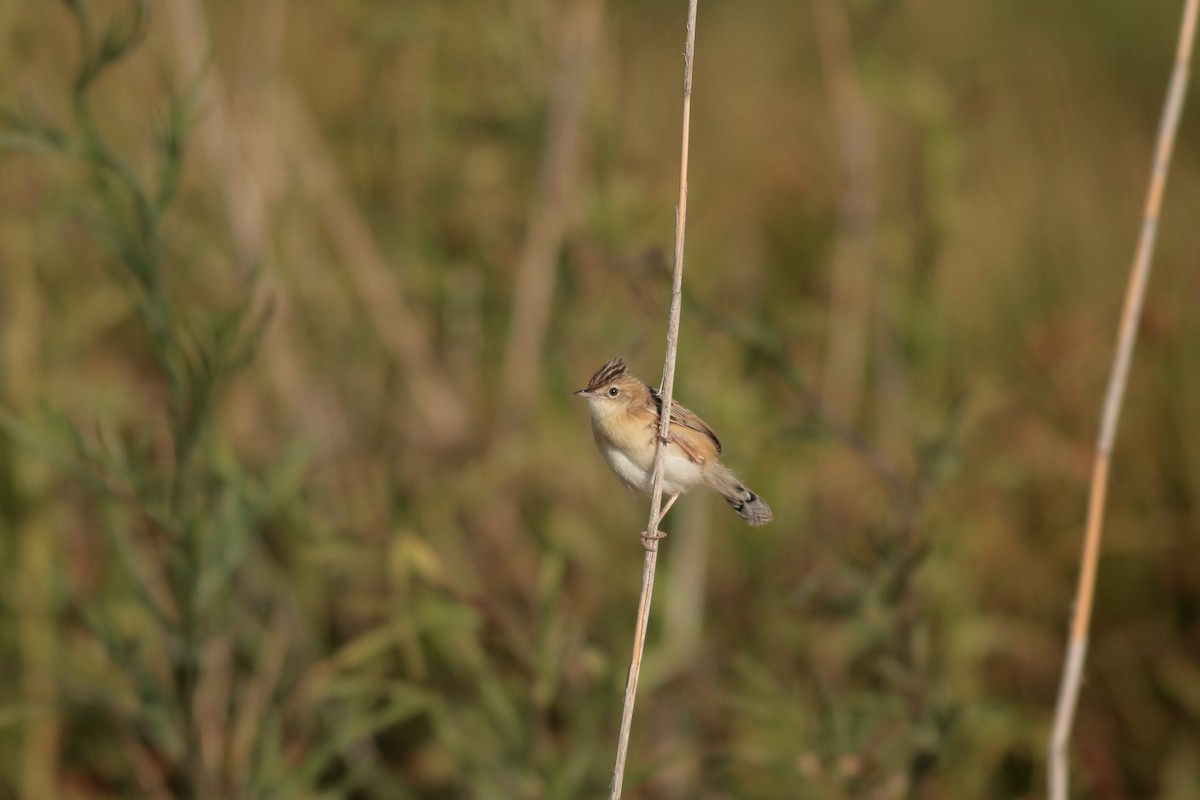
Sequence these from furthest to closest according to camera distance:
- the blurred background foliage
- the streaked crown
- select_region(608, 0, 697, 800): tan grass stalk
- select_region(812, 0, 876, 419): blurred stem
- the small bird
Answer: select_region(812, 0, 876, 419): blurred stem
the blurred background foliage
the streaked crown
the small bird
select_region(608, 0, 697, 800): tan grass stalk

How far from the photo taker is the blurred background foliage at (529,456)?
3.23 metres

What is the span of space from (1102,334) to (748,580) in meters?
1.98

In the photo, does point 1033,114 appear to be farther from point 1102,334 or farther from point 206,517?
point 206,517

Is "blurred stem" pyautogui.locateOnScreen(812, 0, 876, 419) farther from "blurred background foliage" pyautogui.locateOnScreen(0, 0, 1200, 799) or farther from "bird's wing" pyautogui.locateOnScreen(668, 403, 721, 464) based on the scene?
"bird's wing" pyautogui.locateOnScreen(668, 403, 721, 464)

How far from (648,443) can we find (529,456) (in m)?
1.73

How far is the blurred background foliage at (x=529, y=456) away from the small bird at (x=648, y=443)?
1.26 feet

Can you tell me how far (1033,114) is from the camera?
7141 millimetres

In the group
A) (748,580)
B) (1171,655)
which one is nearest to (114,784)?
(748,580)

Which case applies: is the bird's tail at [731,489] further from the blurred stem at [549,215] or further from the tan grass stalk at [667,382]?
the blurred stem at [549,215]

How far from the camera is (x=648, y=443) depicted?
8.27ft

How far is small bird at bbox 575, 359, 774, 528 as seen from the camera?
8.40 feet

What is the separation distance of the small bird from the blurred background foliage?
1.26 ft

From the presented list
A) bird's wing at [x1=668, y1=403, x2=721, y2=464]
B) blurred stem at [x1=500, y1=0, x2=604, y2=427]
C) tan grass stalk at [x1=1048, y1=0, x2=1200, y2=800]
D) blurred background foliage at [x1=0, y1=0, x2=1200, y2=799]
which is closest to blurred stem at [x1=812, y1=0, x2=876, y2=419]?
blurred background foliage at [x1=0, y1=0, x2=1200, y2=799]

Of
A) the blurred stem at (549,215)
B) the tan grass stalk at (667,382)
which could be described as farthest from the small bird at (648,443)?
the blurred stem at (549,215)
